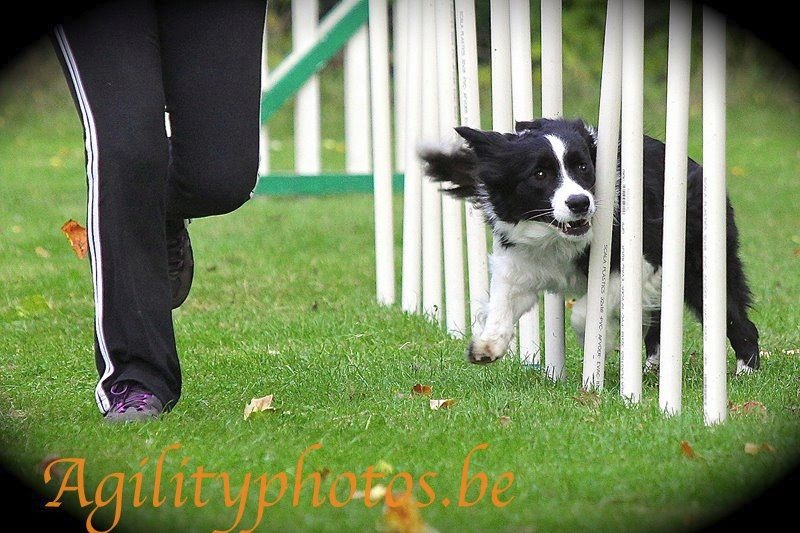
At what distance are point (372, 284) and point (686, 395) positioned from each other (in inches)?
113

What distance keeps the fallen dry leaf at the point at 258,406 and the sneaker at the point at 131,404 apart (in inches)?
11.4

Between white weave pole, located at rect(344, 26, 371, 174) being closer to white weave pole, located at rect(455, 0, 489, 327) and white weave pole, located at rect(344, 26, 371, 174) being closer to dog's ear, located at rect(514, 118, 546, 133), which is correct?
white weave pole, located at rect(455, 0, 489, 327)

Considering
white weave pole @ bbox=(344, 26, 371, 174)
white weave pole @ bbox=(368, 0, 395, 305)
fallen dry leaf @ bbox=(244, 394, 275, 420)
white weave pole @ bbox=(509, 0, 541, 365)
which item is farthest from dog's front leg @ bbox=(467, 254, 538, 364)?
white weave pole @ bbox=(344, 26, 371, 174)

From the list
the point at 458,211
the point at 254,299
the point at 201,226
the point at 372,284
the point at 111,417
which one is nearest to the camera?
the point at 111,417

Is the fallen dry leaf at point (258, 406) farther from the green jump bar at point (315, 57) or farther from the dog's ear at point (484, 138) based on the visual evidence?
the green jump bar at point (315, 57)

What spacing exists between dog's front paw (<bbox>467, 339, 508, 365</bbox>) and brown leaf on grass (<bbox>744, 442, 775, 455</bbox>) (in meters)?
1.11

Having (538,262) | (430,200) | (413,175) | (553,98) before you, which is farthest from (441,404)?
(413,175)

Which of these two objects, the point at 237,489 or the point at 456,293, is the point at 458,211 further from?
the point at 237,489

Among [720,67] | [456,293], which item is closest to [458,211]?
[456,293]

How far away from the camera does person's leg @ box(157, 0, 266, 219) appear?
3.62 meters

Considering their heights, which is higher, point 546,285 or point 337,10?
point 337,10

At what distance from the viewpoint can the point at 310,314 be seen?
5707 millimetres

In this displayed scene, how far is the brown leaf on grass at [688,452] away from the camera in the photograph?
3201mm

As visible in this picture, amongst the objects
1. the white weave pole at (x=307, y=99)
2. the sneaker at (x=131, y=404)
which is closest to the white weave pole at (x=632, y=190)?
the sneaker at (x=131, y=404)
